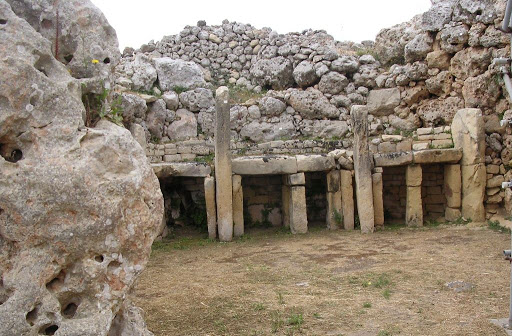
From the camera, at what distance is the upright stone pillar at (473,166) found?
11.6m

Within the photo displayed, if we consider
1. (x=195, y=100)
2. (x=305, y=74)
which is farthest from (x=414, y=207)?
(x=195, y=100)

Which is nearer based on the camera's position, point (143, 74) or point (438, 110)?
point (438, 110)

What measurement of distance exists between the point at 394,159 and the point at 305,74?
441cm

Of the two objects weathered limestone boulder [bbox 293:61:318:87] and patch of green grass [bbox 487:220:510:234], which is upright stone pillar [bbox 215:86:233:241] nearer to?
weathered limestone boulder [bbox 293:61:318:87]

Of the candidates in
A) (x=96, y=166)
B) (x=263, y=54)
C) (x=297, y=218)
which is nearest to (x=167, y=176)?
(x=297, y=218)

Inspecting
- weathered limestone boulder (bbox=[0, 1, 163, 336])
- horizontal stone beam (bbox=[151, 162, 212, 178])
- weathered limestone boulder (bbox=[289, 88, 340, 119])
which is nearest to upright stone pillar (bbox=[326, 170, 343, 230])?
horizontal stone beam (bbox=[151, 162, 212, 178])

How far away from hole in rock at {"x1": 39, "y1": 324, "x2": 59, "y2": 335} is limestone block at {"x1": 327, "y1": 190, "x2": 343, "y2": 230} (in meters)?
9.36

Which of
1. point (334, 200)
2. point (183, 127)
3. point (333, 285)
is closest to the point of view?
point (333, 285)

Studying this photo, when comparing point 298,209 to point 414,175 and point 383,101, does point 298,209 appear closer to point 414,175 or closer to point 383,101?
point 414,175

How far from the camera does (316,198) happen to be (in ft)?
44.1

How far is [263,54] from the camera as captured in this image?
51.7ft

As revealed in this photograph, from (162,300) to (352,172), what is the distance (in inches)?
250

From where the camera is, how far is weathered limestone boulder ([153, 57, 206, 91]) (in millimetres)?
14570

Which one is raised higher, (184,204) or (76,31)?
(76,31)
